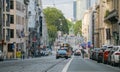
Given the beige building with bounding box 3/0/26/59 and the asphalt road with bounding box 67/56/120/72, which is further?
the beige building with bounding box 3/0/26/59

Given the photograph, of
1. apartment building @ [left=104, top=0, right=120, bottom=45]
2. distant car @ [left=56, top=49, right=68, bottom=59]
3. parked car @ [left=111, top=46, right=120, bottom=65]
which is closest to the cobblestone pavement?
parked car @ [left=111, top=46, right=120, bottom=65]

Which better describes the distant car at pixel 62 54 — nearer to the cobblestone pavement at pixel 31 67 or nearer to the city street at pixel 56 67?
the cobblestone pavement at pixel 31 67

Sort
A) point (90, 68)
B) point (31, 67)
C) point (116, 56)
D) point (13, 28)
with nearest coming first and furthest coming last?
point (90, 68), point (31, 67), point (116, 56), point (13, 28)

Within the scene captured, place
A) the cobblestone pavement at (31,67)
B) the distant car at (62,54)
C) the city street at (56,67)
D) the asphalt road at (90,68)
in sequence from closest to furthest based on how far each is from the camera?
the cobblestone pavement at (31,67), the city street at (56,67), the asphalt road at (90,68), the distant car at (62,54)

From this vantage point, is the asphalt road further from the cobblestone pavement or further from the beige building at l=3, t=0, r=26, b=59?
the beige building at l=3, t=0, r=26, b=59

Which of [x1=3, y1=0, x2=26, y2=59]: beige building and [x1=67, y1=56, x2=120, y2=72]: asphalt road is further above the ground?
[x1=3, y1=0, x2=26, y2=59]: beige building

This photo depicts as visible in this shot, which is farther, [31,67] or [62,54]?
[62,54]

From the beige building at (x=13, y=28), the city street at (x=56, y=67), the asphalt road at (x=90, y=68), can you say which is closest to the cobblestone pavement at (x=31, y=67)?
the city street at (x=56, y=67)

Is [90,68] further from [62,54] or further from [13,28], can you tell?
[13,28]

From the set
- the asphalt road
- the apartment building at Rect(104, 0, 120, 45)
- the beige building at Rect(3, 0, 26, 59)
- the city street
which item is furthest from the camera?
the beige building at Rect(3, 0, 26, 59)

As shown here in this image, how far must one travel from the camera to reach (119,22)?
77.6 m

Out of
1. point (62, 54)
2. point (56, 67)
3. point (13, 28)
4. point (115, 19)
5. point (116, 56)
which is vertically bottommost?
point (62, 54)

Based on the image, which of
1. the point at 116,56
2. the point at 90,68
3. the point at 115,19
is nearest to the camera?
the point at 90,68

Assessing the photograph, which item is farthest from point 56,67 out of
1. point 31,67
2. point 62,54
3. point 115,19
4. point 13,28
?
point 13,28
